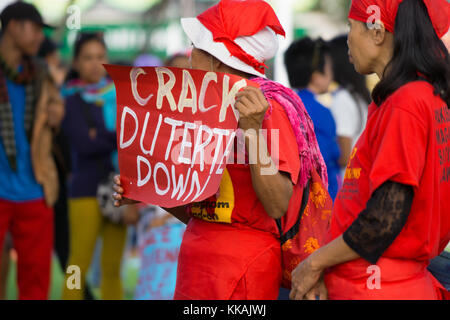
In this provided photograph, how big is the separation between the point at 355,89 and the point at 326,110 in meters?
1.45

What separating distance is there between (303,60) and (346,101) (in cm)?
89

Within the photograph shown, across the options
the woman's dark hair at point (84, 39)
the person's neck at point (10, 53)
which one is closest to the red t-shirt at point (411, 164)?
the person's neck at point (10, 53)

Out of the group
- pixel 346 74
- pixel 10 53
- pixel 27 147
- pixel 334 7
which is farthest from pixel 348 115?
pixel 334 7

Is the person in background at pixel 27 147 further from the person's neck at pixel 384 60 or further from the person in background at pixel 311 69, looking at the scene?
the person's neck at pixel 384 60

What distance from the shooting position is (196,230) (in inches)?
113

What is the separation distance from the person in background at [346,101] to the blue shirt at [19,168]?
2364mm

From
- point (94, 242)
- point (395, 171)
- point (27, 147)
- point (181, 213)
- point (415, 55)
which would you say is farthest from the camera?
point (94, 242)

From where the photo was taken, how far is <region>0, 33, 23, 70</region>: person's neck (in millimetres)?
5219

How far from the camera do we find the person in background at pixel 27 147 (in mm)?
5227

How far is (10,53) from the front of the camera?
17.2 ft

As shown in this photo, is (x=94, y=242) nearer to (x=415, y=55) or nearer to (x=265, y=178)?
(x=265, y=178)

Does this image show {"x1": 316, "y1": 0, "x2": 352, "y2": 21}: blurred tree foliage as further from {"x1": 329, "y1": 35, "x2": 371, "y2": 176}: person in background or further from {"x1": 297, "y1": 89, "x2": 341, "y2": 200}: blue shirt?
{"x1": 297, "y1": 89, "x2": 341, "y2": 200}: blue shirt

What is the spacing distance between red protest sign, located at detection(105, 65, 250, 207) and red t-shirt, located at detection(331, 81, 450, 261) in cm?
53

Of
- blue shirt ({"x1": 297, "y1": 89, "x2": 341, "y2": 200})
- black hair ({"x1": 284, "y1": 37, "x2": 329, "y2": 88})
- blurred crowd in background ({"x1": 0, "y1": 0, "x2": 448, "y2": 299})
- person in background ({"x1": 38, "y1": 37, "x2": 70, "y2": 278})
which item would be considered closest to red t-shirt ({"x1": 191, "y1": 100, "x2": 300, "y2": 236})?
blurred crowd in background ({"x1": 0, "y1": 0, "x2": 448, "y2": 299})
